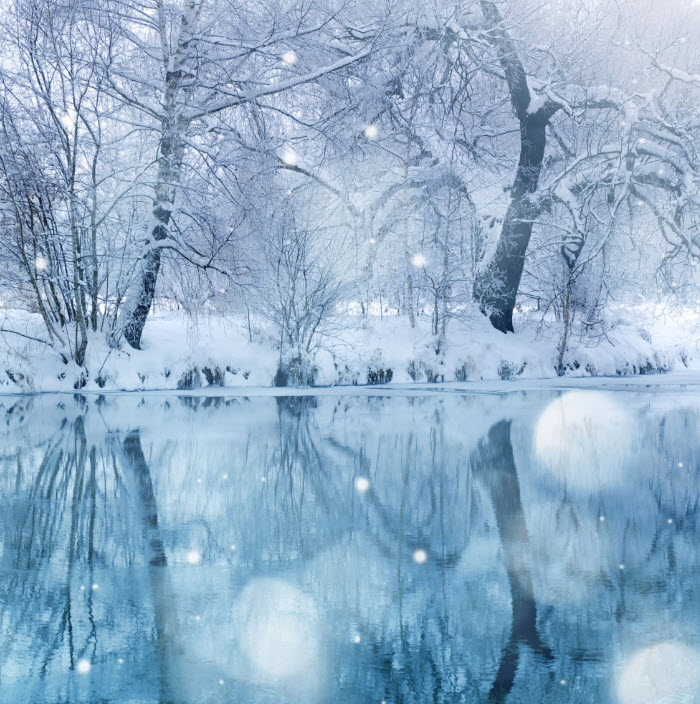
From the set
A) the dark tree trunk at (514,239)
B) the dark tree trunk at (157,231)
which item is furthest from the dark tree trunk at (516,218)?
the dark tree trunk at (157,231)

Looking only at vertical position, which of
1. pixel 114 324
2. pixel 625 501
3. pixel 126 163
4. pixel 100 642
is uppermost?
pixel 126 163

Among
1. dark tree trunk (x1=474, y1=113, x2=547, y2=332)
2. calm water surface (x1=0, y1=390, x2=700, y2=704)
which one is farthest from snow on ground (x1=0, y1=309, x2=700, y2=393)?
calm water surface (x1=0, y1=390, x2=700, y2=704)

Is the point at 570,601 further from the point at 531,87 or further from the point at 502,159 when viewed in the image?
the point at 502,159

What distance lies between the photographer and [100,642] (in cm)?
354

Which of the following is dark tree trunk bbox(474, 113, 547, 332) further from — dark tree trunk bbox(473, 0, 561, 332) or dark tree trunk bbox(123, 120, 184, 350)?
dark tree trunk bbox(123, 120, 184, 350)

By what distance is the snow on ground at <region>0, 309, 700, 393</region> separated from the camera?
16.3 metres

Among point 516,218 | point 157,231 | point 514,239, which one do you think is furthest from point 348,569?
point 514,239

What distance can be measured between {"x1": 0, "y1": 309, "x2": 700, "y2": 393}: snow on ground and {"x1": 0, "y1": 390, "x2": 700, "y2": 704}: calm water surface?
673 cm

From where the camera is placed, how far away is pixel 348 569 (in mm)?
4664

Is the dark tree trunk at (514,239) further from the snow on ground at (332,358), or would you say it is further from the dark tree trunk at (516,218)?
the snow on ground at (332,358)

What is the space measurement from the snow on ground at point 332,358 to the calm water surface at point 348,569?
6.73m

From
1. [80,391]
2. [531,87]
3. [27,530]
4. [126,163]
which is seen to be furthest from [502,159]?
[27,530]

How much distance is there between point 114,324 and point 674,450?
1095 cm

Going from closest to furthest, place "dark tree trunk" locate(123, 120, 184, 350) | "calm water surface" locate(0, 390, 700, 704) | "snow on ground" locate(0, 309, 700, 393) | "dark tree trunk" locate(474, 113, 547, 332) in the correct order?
"calm water surface" locate(0, 390, 700, 704) < "snow on ground" locate(0, 309, 700, 393) < "dark tree trunk" locate(123, 120, 184, 350) < "dark tree trunk" locate(474, 113, 547, 332)
